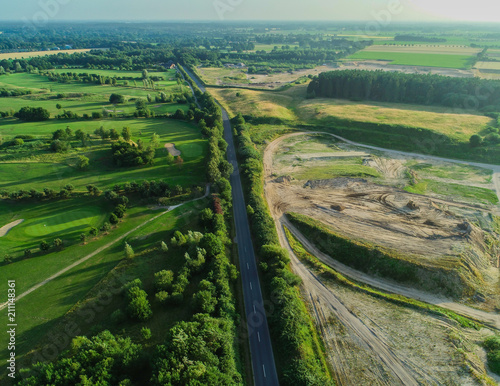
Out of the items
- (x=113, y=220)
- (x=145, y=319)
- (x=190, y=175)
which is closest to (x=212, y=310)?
(x=145, y=319)

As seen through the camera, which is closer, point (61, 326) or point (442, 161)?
point (61, 326)

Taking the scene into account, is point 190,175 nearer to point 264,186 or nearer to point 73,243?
point 264,186

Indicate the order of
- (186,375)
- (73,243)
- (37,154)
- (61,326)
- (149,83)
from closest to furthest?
(186,375) → (61,326) → (73,243) → (37,154) → (149,83)

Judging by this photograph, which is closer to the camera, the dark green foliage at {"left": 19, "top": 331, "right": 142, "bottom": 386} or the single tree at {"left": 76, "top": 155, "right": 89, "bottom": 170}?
the dark green foliage at {"left": 19, "top": 331, "right": 142, "bottom": 386}

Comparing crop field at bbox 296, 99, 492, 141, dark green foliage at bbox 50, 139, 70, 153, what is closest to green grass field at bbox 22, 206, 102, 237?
dark green foliage at bbox 50, 139, 70, 153

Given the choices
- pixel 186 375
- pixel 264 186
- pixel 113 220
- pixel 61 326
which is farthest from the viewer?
pixel 264 186

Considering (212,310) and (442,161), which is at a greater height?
(212,310)

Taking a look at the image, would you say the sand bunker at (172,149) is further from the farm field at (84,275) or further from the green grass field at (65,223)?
the green grass field at (65,223)

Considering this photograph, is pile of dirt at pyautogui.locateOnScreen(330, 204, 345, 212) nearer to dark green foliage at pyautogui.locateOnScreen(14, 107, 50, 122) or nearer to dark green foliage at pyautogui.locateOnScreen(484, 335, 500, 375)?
dark green foliage at pyautogui.locateOnScreen(484, 335, 500, 375)

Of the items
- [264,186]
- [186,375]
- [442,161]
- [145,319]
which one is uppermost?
[186,375]
